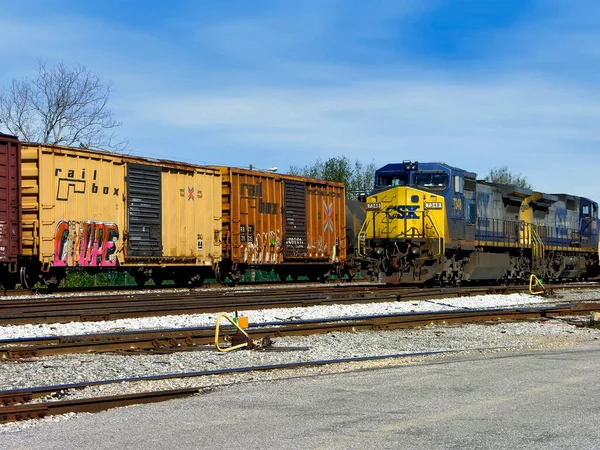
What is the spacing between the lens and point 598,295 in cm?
2283

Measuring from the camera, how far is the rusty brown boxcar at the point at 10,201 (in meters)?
18.8

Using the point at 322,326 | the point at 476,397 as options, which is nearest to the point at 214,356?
the point at 322,326

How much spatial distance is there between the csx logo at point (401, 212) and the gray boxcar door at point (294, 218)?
14.8 feet

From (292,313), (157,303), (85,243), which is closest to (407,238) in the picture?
(292,313)

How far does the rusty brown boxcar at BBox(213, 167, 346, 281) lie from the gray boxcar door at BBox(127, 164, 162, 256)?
3.00m

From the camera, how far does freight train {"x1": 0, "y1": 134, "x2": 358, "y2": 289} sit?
65.4 ft

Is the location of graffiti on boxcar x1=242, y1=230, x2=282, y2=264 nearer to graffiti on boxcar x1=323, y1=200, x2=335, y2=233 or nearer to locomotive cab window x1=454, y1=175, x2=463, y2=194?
graffiti on boxcar x1=323, y1=200, x2=335, y2=233

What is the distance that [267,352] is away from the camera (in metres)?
10.7

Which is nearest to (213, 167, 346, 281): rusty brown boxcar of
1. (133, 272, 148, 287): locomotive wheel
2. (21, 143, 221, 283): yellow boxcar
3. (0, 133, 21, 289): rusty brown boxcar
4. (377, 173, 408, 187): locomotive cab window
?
(21, 143, 221, 283): yellow boxcar

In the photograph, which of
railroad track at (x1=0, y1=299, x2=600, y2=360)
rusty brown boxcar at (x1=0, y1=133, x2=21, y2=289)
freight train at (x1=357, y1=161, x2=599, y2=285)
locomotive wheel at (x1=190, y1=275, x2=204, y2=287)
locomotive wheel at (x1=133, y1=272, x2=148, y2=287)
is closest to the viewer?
railroad track at (x1=0, y1=299, x2=600, y2=360)

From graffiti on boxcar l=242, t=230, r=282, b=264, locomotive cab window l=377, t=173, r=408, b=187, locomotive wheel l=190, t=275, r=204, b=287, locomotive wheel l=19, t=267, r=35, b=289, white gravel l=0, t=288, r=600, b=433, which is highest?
locomotive cab window l=377, t=173, r=408, b=187

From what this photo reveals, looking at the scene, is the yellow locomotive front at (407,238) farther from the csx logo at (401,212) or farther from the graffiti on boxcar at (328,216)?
the graffiti on boxcar at (328,216)

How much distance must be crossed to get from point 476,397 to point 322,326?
5594 mm

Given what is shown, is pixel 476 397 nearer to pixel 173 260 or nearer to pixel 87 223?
pixel 87 223
